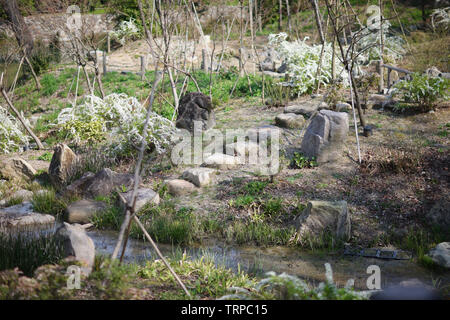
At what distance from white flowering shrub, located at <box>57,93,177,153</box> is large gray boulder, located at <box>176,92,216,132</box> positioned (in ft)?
2.17

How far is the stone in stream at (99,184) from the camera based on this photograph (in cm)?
654

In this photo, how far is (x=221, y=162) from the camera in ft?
23.1

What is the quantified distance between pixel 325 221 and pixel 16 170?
548 cm

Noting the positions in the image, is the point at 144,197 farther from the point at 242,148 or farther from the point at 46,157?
the point at 46,157

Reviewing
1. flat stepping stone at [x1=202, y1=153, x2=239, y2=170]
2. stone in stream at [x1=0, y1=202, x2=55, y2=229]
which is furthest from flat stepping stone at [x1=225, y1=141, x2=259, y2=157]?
stone in stream at [x1=0, y1=202, x2=55, y2=229]

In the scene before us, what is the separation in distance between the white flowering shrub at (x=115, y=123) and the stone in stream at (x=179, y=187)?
46.6 inches

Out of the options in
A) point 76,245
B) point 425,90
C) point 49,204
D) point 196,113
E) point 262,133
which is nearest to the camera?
point 76,245

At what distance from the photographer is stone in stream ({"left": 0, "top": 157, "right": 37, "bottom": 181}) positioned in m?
7.44

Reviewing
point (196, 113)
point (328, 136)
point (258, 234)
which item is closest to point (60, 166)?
point (196, 113)

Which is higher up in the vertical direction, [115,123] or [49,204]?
[115,123]


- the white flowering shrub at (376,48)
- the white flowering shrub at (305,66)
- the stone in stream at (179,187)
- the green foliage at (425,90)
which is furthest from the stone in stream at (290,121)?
the white flowering shrub at (376,48)

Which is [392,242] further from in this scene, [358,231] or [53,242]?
[53,242]

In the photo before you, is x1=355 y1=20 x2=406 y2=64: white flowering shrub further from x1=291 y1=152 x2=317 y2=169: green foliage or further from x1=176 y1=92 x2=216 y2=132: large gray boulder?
x1=291 y1=152 x2=317 y2=169: green foliage
